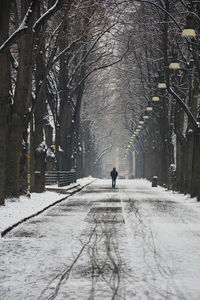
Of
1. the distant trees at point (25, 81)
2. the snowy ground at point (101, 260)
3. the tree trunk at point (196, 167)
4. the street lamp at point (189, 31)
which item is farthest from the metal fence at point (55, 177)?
the snowy ground at point (101, 260)

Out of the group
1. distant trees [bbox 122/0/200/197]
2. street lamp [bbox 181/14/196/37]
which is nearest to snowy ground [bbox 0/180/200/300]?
street lamp [bbox 181/14/196/37]

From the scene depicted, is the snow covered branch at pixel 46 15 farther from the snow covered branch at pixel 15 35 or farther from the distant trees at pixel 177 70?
the distant trees at pixel 177 70

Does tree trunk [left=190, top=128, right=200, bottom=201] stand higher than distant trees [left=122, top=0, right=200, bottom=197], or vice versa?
distant trees [left=122, top=0, right=200, bottom=197]

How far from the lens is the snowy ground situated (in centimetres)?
746

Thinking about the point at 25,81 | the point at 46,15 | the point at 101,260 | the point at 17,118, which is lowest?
the point at 101,260

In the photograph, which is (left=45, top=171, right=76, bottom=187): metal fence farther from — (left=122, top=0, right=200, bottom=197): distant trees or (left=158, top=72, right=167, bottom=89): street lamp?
(left=158, top=72, right=167, bottom=89): street lamp

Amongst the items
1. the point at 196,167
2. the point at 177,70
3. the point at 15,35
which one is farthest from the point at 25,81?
the point at 177,70

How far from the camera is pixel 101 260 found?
10.0 m

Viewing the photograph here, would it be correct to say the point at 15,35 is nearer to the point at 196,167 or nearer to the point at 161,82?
the point at 196,167

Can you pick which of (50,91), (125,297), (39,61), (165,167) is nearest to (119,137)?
(165,167)

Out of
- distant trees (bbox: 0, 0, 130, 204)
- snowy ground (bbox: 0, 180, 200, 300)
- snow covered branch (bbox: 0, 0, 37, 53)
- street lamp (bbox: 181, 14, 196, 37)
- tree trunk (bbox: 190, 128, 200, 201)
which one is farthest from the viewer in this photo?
tree trunk (bbox: 190, 128, 200, 201)

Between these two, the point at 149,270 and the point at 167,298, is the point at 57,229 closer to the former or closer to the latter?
the point at 149,270

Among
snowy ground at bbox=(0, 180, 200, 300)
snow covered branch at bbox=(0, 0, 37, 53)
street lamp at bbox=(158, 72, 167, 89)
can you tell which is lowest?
snowy ground at bbox=(0, 180, 200, 300)

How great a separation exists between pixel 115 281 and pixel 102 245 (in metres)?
3.83
